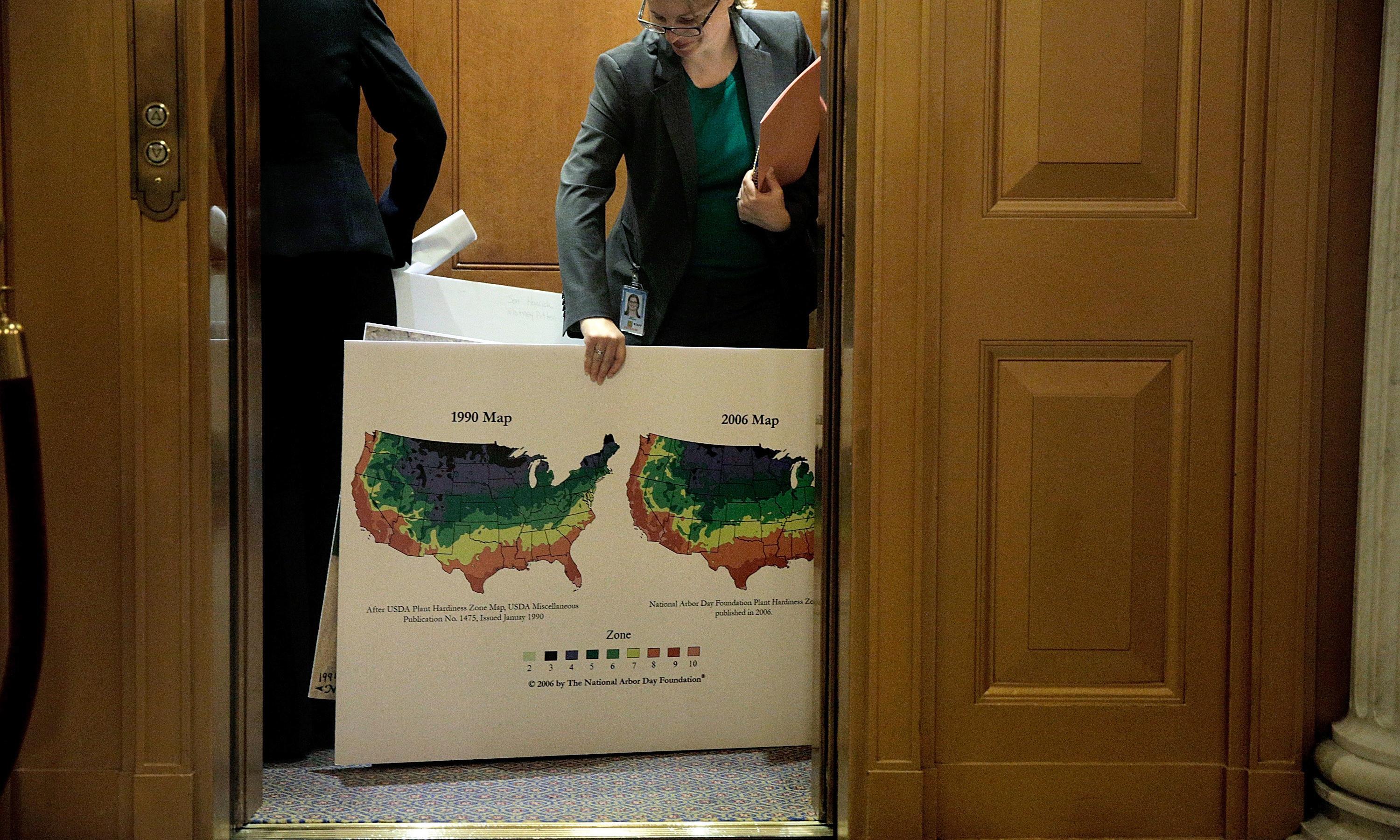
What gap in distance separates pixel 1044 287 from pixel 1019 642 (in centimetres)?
51

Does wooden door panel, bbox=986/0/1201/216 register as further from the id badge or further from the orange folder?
the id badge

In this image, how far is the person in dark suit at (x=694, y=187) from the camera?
1.85 metres

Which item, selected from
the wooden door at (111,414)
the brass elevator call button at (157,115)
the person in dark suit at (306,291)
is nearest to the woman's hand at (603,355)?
the person in dark suit at (306,291)

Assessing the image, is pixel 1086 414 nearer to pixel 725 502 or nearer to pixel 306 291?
pixel 725 502

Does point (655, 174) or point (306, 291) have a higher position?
point (655, 174)

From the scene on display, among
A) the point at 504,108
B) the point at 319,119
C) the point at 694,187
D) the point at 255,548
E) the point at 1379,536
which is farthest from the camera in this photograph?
the point at 504,108

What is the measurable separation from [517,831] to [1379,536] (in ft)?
4.22

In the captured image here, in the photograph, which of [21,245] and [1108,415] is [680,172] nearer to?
[1108,415]

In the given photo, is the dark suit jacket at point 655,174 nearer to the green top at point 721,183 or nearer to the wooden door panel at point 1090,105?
the green top at point 721,183

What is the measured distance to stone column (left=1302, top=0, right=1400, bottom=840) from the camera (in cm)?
134

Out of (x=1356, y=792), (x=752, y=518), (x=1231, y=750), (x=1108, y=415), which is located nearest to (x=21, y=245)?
(x=752, y=518)

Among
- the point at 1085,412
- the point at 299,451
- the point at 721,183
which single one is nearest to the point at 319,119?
the point at 299,451

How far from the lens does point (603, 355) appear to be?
1.63m

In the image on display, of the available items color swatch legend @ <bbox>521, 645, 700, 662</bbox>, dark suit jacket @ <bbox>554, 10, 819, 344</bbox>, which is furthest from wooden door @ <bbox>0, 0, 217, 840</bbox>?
dark suit jacket @ <bbox>554, 10, 819, 344</bbox>
